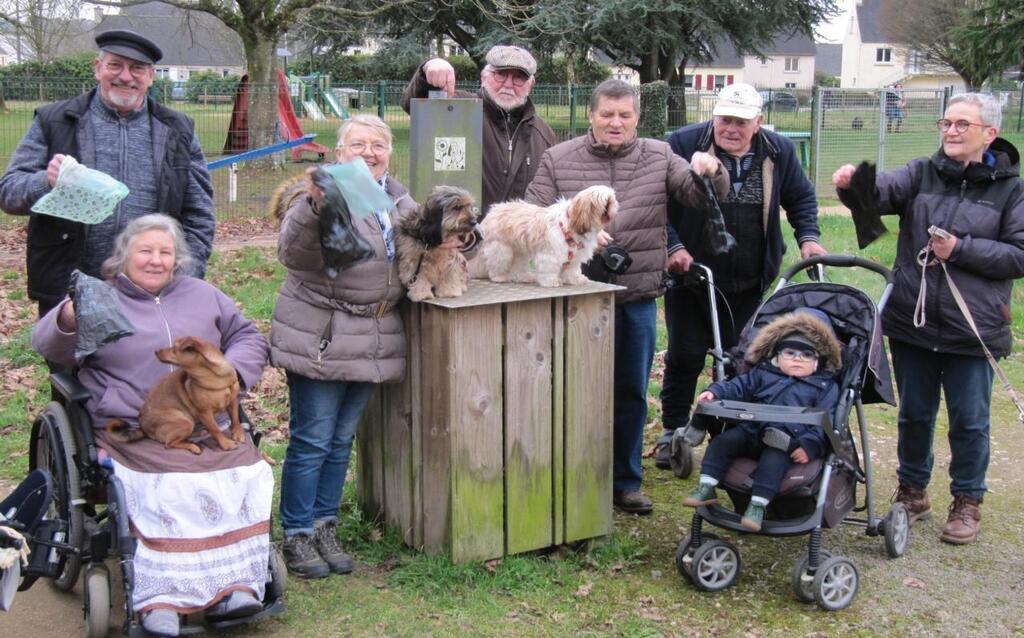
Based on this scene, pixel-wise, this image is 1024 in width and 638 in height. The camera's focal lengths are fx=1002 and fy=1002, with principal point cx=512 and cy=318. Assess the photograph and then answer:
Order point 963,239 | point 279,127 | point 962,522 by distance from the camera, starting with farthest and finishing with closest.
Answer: point 279,127
point 962,522
point 963,239

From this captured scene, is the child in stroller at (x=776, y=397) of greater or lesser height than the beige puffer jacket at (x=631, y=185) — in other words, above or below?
below

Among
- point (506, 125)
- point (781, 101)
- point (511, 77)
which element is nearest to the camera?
point (511, 77)

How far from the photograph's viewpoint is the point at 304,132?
18.2m

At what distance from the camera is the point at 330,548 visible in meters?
4.55

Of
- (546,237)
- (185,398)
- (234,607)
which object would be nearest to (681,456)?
(546,237)

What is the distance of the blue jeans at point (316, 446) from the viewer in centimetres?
428

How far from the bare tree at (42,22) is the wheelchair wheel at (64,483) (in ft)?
59.8

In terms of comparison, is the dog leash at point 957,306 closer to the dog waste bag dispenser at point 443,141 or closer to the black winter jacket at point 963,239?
the black winter jacket at point 963,239

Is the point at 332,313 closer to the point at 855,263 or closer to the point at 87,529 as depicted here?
the point at 87,529

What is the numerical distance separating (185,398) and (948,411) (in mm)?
3709

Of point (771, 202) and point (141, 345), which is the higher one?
point (771, 202)

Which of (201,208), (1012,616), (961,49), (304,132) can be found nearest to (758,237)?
(1012,616)

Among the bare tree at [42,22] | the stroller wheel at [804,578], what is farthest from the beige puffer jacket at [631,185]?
the bare tree at [42,22]

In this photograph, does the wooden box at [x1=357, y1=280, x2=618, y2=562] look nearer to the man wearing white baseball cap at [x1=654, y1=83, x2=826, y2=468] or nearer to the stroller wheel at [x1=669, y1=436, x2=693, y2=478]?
the stroller wheel at [x1=669, y1=436, x2=693, y2=478]
